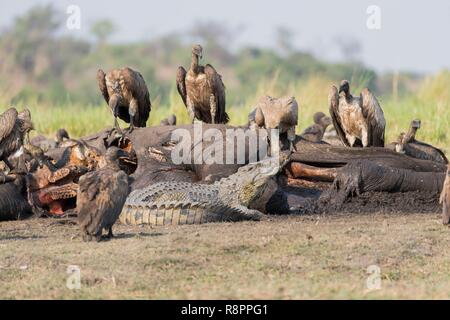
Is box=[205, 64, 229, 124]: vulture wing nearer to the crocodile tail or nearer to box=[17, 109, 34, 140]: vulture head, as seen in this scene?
box=[17, 109, 34, 140]: vulture head

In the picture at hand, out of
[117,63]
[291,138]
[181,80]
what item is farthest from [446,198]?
[117,63]

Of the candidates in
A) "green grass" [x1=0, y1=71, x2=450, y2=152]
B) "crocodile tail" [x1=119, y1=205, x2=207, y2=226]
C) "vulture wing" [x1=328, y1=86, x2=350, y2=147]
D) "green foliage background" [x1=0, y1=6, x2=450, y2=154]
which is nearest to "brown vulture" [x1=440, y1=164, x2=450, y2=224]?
"crocodile tail" [x1=119, y1=205, x2=207, y2=226]

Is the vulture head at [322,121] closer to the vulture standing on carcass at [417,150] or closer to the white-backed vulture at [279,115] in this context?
the vulture standing on carcass at [417,150]

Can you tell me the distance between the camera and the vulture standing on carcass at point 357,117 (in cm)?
1567

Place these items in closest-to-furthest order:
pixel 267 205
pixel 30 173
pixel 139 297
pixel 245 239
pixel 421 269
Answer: pixel 139 297, pixel 421 269, pixel 245 239, pixel 267 205, pixel 30 173

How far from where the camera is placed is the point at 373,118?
15.7m

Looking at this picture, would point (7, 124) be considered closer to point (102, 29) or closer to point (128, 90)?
point (128, 90)

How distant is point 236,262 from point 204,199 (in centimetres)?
257

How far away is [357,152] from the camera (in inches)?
551

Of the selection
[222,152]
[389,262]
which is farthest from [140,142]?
[389,262]

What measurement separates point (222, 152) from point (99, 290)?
Result: 201 inches
